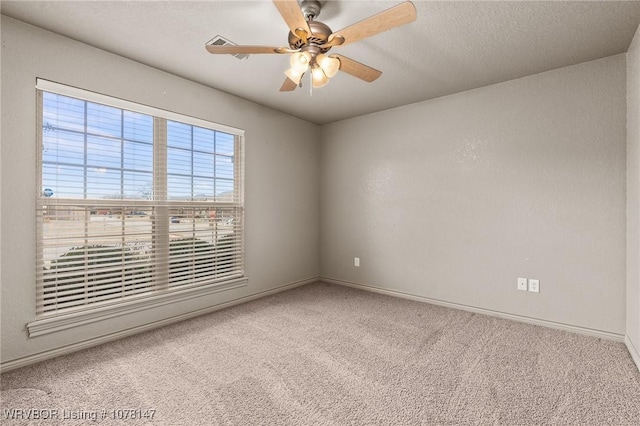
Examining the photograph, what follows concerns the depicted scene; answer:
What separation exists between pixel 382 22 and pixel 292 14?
0.48 m

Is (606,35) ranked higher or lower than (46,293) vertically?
higher

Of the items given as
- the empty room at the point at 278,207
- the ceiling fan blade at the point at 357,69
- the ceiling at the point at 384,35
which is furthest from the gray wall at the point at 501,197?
the ceiling fan blade at the point at 357,69

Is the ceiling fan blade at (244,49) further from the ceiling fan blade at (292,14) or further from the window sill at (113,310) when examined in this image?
the window sill at (113,310)

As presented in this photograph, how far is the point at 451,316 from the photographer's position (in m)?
3.29

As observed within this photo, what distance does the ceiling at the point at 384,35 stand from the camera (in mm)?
2041

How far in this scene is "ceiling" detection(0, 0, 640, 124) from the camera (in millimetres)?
2041

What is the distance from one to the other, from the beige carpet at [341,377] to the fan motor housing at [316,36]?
2202 mm

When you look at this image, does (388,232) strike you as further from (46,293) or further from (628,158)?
(46,293)

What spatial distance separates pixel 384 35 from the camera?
2357 mm

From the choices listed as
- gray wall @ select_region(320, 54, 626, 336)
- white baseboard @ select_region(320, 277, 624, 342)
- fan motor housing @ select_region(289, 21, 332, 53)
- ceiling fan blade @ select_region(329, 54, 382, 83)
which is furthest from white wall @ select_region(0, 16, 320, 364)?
ceiling fan blade @ select_region(329, 54, 382, 83)

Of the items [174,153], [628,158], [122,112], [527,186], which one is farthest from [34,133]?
[628,158]

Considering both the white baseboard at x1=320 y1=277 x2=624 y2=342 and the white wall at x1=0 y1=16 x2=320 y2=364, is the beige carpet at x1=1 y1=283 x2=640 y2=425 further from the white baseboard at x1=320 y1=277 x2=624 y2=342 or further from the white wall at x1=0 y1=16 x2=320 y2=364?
the white wall at x1=0 y1=16 x2=320 y2=364

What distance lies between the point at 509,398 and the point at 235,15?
307 cm

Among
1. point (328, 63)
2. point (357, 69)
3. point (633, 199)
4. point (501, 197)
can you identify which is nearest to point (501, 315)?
point (501, 197)
